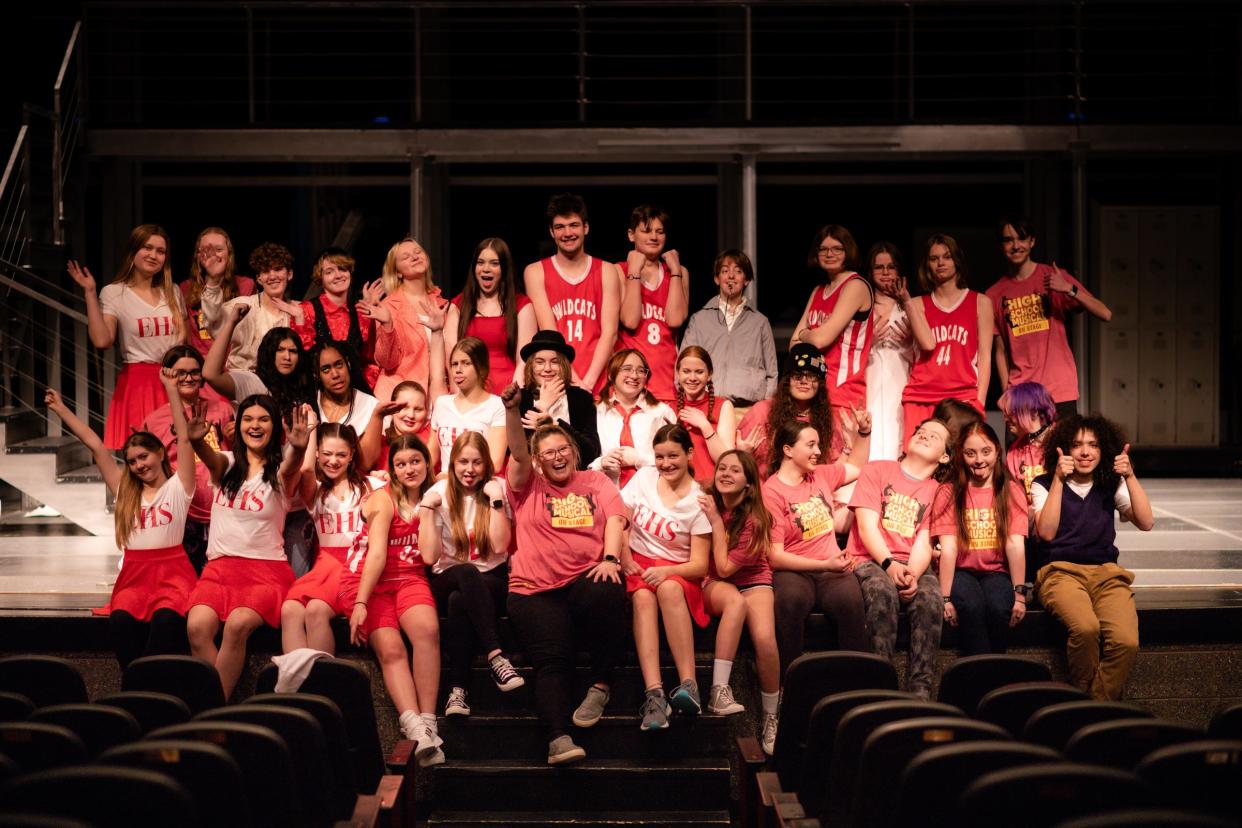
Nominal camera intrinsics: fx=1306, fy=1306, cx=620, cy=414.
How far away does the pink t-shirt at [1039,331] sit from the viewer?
5797 millimetres

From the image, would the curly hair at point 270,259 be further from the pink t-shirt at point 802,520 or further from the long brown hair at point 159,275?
the pink t-shirt at point 802,520

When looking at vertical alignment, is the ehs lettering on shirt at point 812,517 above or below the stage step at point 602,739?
above

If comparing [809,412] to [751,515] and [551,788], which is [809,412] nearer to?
[751,515]

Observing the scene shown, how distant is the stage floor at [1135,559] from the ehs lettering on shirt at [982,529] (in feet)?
2.15

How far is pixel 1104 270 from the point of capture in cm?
870

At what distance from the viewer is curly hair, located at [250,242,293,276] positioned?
556cm

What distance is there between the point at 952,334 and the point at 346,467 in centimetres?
265

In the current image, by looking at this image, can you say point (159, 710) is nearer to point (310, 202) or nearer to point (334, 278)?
point (334, 278)

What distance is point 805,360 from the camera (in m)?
5.19

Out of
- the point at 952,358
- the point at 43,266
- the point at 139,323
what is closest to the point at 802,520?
the point at 952,358

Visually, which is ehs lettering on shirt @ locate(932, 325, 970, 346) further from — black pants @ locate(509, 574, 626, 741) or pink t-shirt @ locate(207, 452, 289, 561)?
pink t-shirt @ locate(207, 452, 289, 561)

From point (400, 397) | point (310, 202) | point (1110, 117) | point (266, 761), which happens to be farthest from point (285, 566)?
point (1110, 117)

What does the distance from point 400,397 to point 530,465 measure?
63 centimetres

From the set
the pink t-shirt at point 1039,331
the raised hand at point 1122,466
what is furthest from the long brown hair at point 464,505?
the pink t-shirt at point 1039,331
